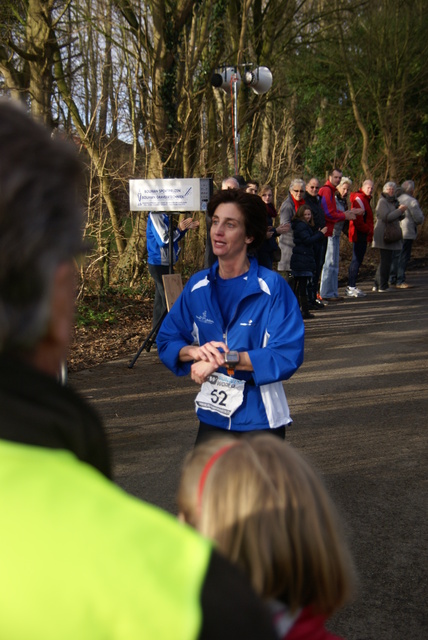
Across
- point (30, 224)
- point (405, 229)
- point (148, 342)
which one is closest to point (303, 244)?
point (148, 342)

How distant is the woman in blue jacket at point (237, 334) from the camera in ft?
10.8

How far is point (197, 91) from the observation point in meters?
12.9

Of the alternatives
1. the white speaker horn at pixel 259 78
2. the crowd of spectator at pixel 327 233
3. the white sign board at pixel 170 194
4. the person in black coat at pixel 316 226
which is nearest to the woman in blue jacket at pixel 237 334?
the white sign board at pixel 170 194

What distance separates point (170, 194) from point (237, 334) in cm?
466

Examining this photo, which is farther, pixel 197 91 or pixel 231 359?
pixel 197 91

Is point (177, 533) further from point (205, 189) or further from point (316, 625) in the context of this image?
point (205, 189)

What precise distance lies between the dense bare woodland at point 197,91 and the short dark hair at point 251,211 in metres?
2.78

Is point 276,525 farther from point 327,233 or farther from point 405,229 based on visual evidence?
point 405,229

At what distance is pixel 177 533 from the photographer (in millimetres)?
785

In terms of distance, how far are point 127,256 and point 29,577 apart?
1223cm

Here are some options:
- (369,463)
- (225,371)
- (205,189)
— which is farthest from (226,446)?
(205,189)

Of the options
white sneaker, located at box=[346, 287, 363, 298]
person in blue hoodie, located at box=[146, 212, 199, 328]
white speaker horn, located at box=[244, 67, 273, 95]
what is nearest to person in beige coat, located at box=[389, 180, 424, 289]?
white sneaker, located at box=[346, 287, 363, 298]

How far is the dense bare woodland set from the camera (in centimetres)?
1131

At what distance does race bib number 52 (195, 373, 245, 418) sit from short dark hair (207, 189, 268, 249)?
77cm
